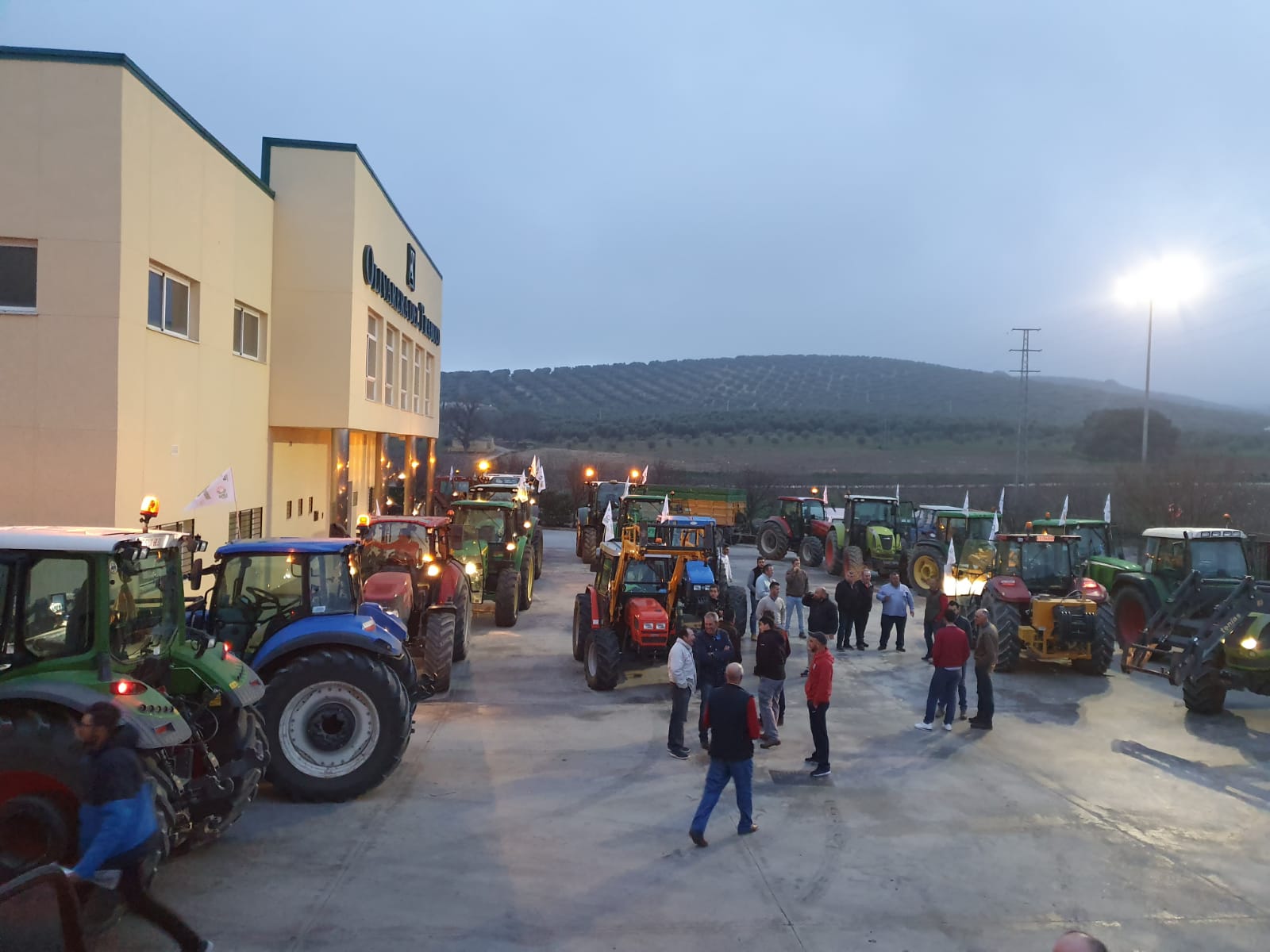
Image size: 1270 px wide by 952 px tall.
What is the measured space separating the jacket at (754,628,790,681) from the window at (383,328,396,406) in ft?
56.3

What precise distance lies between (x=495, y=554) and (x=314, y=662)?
9.41 m

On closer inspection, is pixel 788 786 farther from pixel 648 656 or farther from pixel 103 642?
pixel 103 642

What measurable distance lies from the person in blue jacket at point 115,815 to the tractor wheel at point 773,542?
23.9 meters

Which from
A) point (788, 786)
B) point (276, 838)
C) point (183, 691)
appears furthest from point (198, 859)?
point (788, 786)

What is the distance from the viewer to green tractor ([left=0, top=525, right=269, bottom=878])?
5.39 meters

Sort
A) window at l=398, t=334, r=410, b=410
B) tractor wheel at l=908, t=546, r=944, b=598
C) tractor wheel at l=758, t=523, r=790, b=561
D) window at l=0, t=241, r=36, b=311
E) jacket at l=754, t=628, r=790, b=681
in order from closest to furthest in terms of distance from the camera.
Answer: jacket at l=754, t=628, r=790, b=681 → window at l=0, t=241, r=36, b=311 → tractor wheel at l=908, t=546, r=944, b=598 → window at l=398, t=334, r=410, b=410 → tractor wheel at l=758, t=523, r=790, b=561

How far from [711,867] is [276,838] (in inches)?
127

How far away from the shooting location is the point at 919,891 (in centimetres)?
652

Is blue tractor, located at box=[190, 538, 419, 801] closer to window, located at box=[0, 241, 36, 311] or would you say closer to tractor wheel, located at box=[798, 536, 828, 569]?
window, located at box=[0, 241, 36, 311]

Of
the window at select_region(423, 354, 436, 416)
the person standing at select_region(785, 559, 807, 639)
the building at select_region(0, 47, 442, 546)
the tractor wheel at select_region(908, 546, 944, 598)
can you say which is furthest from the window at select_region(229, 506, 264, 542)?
the window at select_region(423, 354, 436, 416)

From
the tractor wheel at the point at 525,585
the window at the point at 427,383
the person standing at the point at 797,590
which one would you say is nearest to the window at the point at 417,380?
the window at the point at 427,383

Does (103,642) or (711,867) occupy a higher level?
(103,642)

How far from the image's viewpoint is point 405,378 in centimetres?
2878

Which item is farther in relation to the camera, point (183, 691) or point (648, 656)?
point (648, 656)
